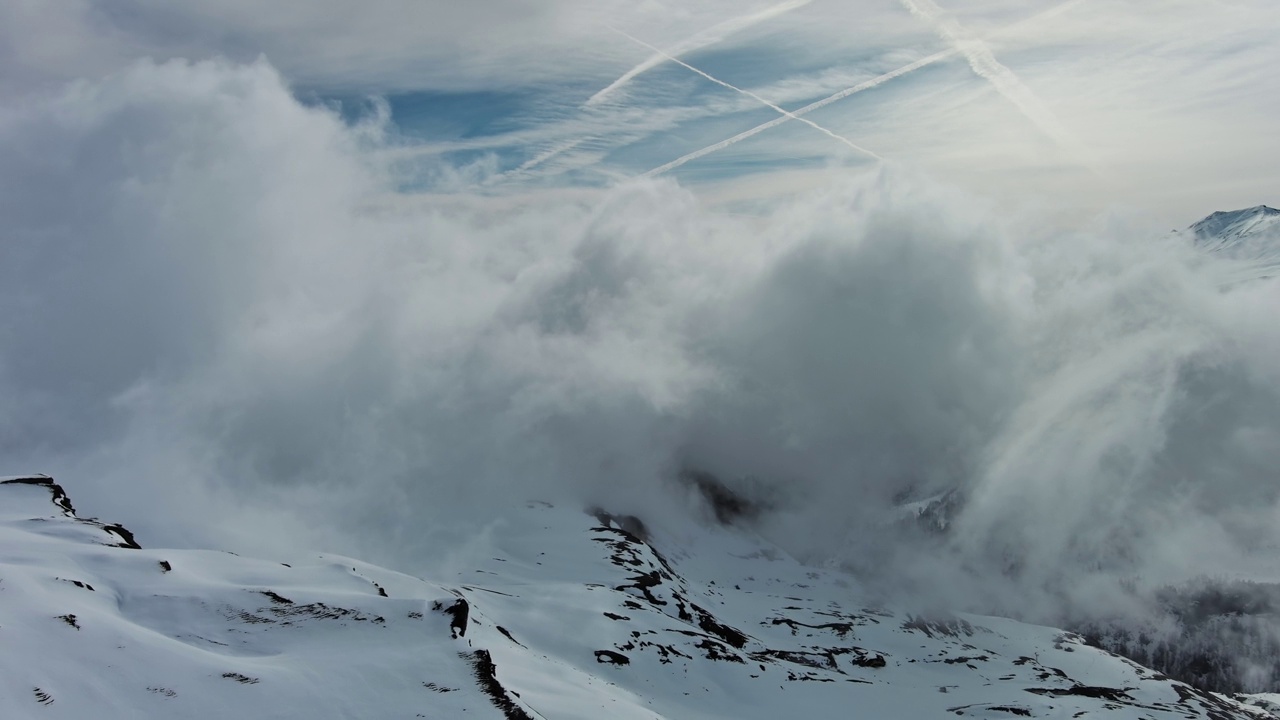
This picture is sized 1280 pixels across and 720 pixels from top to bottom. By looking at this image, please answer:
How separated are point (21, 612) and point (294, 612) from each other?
18185 mm

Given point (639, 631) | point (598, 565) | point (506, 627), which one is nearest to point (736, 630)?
point (598, 565)

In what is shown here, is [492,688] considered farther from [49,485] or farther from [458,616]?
[49,485]

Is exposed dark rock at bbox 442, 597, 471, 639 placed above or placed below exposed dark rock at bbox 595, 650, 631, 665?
above

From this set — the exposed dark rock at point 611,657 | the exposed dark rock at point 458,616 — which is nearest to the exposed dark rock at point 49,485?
the exposed dark rock at point 458,616

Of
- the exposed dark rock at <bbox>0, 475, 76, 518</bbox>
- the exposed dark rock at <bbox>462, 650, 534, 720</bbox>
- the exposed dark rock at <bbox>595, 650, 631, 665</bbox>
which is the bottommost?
the exposed dark rock at <bbox>595, 650, 631, 665</bbox>

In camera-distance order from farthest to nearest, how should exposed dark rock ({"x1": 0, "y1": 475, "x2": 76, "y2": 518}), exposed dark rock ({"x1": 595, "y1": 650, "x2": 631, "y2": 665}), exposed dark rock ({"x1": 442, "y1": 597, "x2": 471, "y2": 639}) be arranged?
exposed dark rock ({"x1": 595, "y1": 650, "x2": 631, "y2": 665}), exposed dark rock ({"x1": 0, "y1": 475, "x2": 76, "y2": 518}), exposed dark rock ({"x1": 442, "y1": 597, "x2": 471, "y2": 639})

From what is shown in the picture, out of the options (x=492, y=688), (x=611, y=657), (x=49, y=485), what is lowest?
(x=611, y=657)

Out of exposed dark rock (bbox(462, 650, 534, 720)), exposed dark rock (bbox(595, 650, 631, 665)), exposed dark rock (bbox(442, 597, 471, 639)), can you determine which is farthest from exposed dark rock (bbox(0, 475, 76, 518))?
exposed dark rock (bbox(595, 650, 631, 665))

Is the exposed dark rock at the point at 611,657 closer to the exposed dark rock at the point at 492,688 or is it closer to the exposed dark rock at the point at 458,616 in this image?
the exposed dark rock at the point at 458,616

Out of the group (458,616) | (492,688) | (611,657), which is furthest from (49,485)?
(611,657)

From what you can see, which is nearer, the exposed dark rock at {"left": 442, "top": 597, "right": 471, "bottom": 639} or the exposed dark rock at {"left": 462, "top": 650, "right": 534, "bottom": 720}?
the exposed dark rock at {"left": 462, "top": 650, "right": 534, "bottom": 720}

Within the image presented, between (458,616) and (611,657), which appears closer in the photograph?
(458,616)

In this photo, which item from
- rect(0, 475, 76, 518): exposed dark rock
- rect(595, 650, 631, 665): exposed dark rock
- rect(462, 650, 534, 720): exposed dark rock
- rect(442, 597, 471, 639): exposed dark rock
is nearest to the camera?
rect(462, 650, 534, 720): exposed dark rock

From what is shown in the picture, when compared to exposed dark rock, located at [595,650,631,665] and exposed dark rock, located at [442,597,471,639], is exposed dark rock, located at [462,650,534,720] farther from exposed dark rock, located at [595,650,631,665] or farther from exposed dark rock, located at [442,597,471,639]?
exposed dark rock, located at [595,650,631,665]
